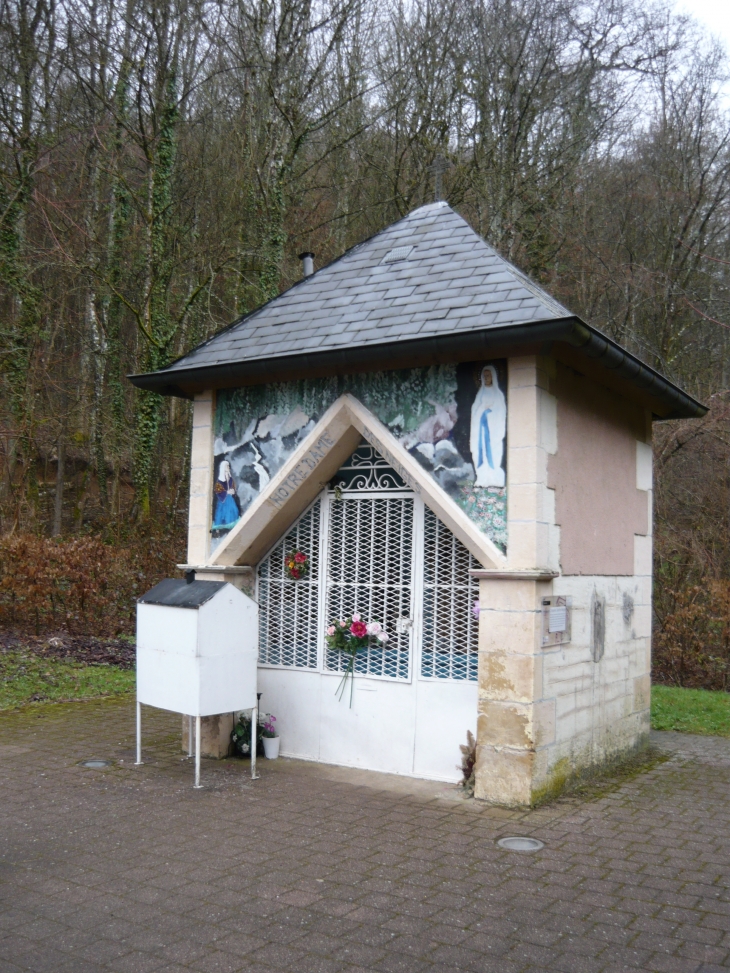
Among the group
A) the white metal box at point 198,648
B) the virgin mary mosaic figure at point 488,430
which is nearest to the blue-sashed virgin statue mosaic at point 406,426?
the virgin mary mosaic figure at point 488,430

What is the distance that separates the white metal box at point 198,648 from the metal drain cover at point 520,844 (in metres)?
2.37

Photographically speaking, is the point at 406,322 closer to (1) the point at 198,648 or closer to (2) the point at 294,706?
(1) the point at 198,648

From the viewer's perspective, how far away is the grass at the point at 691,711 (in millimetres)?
10102

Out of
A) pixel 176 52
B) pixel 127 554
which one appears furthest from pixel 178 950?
pixel 176 52

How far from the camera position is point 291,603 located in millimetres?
8273

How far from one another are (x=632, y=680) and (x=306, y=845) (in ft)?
12.5

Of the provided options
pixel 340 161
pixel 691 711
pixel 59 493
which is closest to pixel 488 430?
pixel 691 711

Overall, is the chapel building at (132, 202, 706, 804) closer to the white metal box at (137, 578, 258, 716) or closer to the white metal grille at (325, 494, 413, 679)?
the white metal grille at (325, 494, 413, 679)

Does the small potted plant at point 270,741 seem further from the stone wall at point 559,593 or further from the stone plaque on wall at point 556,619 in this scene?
the stone plaque on wall at point 556,619

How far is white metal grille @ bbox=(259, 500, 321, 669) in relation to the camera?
8148mm

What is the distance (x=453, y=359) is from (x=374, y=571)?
191 centimetres

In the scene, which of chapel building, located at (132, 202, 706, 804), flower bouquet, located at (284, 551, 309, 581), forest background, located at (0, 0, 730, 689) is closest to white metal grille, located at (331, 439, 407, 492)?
chapel building, located at (132, 202, 706, 804)

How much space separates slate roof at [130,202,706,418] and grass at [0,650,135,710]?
15.5 feet

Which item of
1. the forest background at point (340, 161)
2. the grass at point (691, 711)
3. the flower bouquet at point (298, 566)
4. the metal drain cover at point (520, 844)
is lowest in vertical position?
the grass at point (691, 711)
